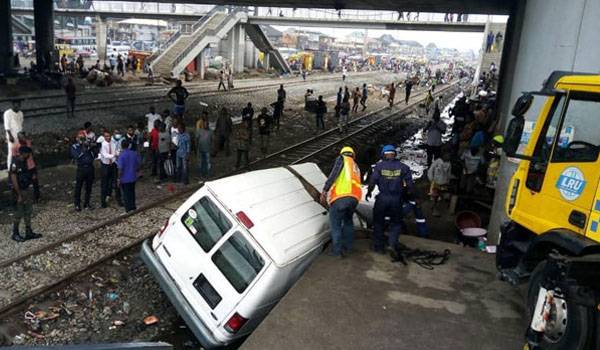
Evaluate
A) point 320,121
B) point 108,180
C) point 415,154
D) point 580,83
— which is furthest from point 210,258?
point 320,121

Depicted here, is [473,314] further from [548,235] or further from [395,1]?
[395,1]

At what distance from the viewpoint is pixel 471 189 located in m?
11.9

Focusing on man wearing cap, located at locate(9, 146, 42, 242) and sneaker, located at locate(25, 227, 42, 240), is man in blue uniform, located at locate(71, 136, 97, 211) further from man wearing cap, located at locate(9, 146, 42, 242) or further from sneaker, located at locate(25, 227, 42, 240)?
sneaker, located at locate(25, 227, 42, 240)

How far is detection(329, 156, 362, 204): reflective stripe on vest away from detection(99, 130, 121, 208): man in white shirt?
551 cm

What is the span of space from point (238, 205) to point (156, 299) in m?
2.45

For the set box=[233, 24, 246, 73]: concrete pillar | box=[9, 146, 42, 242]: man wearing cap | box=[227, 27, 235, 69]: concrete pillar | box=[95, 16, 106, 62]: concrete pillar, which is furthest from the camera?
box=[95, 16, 106, 62]: concrete pillar

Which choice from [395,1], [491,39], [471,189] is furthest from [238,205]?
[491,39]

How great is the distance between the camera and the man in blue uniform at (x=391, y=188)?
22.6ft

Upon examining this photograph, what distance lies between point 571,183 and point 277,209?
10.7ft

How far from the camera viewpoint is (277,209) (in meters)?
6.47

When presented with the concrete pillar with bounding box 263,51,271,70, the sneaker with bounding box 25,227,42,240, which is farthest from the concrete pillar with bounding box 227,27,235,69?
the sneaker with bounding box 25,227,42,240

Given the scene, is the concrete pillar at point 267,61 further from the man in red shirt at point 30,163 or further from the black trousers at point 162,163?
the man in red shirt at point 30,163

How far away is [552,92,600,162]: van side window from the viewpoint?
5.02m

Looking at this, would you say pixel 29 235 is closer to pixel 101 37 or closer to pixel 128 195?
pixel 128 195
